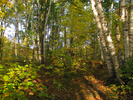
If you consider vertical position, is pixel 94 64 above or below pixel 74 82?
above

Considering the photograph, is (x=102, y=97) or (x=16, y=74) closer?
(x=16, y=74)

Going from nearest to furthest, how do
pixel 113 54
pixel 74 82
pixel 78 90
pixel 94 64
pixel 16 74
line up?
pixel 16 74 < pixel 113 54 < pixel 78 90 < pixel 74 82 < pixel 94 64

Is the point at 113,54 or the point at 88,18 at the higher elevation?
the point at 88,18

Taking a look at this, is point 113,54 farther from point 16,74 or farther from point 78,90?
point 16,74

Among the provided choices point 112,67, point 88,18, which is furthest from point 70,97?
point 88,18

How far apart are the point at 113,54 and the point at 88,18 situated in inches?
296

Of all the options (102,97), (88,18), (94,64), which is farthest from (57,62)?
(88,18)

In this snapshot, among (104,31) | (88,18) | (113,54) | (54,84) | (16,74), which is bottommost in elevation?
(54,84)

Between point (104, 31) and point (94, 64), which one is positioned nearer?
point (104, 31)

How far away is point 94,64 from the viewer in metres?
8.41

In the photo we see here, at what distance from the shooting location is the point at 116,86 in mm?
3826

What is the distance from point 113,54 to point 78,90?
248cm

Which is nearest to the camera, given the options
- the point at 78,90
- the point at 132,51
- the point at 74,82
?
the point at 132,51

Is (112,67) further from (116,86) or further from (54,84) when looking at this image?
(54,84)
